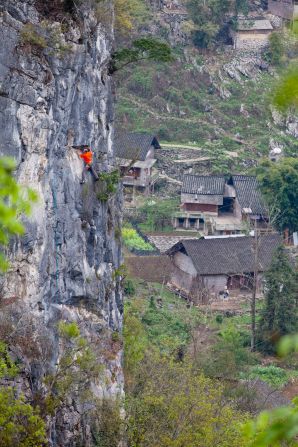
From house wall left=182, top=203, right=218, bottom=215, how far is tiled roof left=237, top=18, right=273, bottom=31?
11934mm

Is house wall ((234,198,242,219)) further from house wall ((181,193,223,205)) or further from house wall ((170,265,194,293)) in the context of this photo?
house wall ((170,265,194,293))

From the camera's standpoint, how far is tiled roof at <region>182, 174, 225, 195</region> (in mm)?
34781

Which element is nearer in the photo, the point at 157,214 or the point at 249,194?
the point at 157,214

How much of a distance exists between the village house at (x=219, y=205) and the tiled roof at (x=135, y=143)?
5.73ft

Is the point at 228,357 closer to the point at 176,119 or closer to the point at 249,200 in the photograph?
the point at 249,200

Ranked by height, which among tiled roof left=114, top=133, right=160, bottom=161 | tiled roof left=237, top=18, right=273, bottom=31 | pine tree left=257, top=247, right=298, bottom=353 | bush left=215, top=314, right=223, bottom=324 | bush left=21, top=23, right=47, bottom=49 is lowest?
bush left=215, top=314, right=223, bottom=324

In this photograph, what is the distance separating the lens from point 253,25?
4444cm

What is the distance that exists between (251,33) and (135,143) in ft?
35.8

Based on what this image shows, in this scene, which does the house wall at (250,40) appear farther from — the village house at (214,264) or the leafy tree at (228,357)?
the leafy tree at (228,357)

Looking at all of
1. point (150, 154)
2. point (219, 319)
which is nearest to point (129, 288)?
→ point (219, 319)

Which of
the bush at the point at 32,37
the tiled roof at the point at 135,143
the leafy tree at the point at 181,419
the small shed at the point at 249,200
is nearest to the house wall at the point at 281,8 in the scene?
the tiled roof at the point at 135,143

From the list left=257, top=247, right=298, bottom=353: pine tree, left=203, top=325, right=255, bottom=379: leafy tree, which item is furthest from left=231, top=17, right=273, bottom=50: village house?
left=203, top=325, right=255, bottom=379: leafy tree

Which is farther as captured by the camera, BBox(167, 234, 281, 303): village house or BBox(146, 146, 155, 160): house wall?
BBox(146, 146, 155, 160): house wall

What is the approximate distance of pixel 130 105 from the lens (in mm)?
40250
